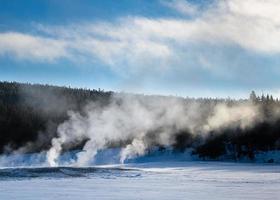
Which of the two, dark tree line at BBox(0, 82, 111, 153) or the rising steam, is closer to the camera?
the rising steam

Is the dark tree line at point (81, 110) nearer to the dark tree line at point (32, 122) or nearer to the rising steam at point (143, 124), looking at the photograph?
the dark tree line at point (32, 122)

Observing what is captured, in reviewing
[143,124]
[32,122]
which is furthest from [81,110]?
[143,124]

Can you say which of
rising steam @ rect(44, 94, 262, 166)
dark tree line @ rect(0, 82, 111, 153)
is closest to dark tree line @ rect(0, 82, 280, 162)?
dark tree line @ rect(0, 82, 111, 153)

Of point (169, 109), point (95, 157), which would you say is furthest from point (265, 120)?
point (95, 157)

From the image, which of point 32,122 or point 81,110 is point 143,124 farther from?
point 32,122

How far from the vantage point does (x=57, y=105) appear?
313 ft

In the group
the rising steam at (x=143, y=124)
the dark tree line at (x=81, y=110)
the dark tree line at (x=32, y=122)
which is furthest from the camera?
the dark tree line at (x=32, y=122)

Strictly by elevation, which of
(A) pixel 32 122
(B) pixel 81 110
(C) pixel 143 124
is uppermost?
(B) pixel 81 110

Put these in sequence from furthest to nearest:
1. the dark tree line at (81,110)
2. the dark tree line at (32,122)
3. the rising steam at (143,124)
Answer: the dark tree line at (32,122), the rising steam at (143,124), the dark tree line at (81,110)

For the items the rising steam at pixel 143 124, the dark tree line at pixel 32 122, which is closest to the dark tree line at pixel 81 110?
the dark tree line at pixel 32 122

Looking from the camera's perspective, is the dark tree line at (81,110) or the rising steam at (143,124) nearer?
the dark tree line at (81,110)

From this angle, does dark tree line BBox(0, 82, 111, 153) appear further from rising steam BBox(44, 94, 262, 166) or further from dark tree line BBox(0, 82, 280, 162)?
rising steam BBox(44, 94, 262, 166)

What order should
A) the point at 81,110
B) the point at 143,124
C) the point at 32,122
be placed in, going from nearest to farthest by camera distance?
the point at 143,124, the point at 32,122, the point at 81,110

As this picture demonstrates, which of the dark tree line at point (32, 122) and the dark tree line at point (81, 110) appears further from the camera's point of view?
the dark tree line at point (32, 122)
